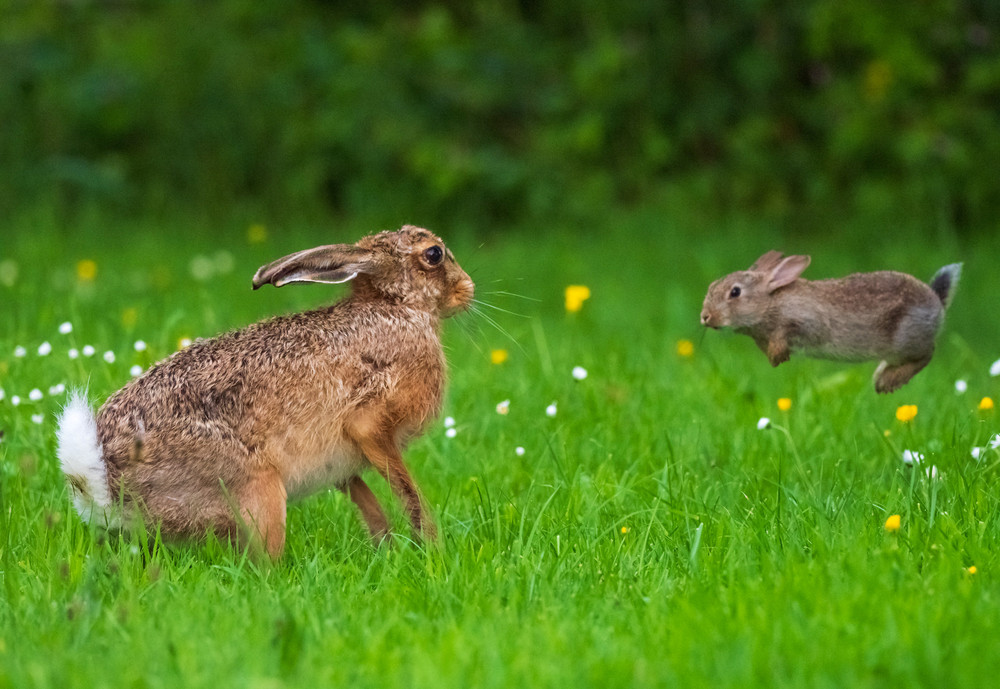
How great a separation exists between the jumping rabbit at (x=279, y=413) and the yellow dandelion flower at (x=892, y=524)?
132 cm

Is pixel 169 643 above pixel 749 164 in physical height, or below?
above

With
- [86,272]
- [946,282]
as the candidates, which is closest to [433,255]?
[946,282]

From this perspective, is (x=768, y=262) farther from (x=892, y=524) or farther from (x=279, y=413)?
(x=279, y=413)

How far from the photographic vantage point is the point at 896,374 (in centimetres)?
393

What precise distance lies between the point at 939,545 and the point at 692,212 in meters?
7.36

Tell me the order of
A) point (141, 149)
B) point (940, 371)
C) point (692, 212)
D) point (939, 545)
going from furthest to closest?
1. point (141, 149)
2. point (692, 212)
3. point (940, 371)
4. point (939, 545)

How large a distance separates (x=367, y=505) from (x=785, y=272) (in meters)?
1.52

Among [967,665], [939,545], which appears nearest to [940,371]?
[939,545]

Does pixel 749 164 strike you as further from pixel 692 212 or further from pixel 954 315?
pixel 954 315

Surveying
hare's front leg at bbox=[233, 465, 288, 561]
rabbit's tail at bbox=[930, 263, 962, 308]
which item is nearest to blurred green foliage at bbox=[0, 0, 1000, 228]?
rabbit's tail at bbox=[930, 263, 962, 308]

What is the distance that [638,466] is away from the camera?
14.6ft

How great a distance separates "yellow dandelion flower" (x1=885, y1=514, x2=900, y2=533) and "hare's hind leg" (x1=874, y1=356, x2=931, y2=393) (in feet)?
1.80

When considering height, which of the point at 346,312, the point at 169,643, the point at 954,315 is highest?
the point at 346,312

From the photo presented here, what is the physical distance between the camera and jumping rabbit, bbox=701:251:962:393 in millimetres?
3738
